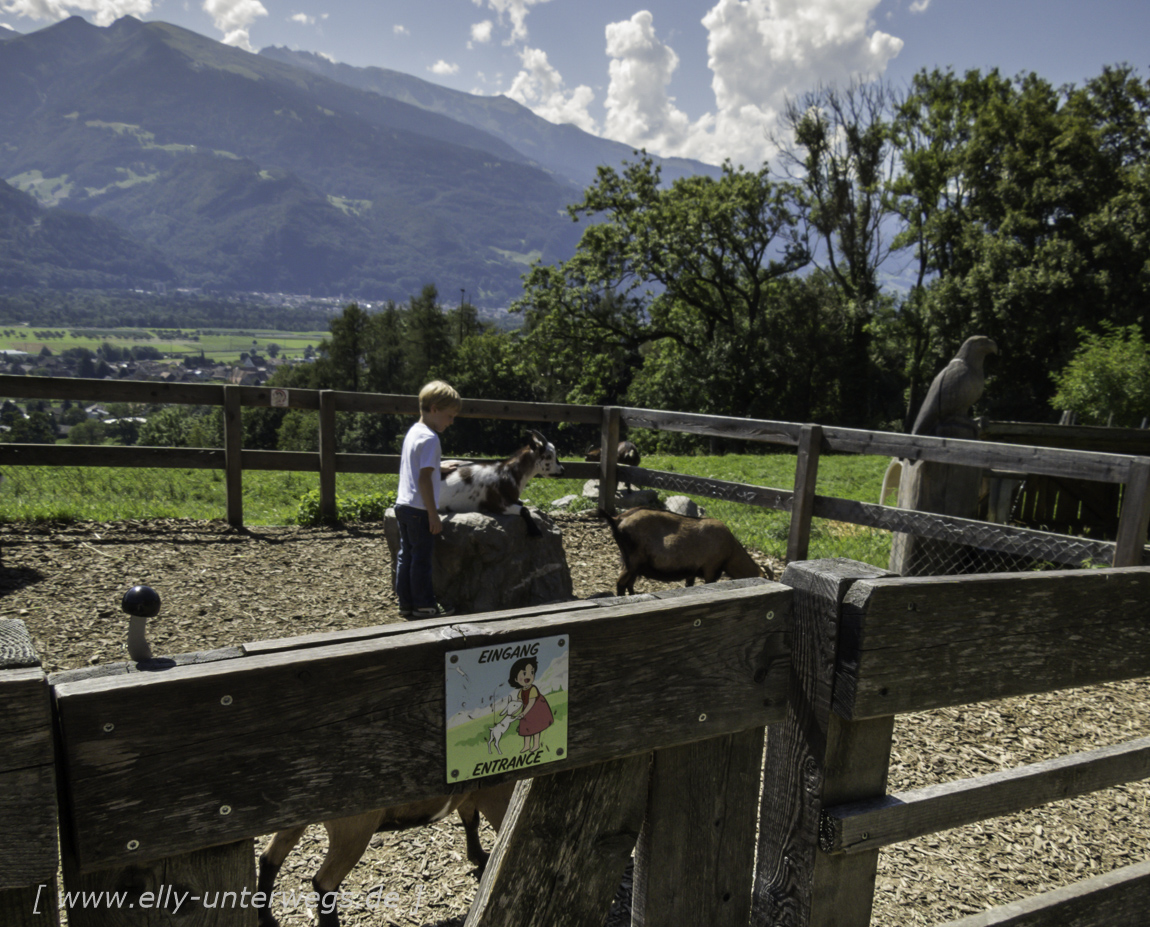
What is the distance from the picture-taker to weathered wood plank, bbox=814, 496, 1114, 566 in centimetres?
500

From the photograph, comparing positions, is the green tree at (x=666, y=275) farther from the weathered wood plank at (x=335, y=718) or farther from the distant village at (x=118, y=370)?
the distant village at (x=118, y=370)

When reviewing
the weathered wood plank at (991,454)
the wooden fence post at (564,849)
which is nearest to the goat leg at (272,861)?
the wooden fence post at (564,849)

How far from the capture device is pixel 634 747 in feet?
4.74

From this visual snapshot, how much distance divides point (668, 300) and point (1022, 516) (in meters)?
26.2

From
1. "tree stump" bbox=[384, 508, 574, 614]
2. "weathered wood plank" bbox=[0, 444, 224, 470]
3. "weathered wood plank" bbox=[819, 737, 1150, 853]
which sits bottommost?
"tree stump" bbox=[384, 508, 574, 614]

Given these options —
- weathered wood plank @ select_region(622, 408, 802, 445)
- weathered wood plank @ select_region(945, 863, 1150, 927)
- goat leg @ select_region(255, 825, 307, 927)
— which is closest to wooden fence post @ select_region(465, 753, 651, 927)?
weathered wood plank @ select_region(945, 863, 1150, 927)

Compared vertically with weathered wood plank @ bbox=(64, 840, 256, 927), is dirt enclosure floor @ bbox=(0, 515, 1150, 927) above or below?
below

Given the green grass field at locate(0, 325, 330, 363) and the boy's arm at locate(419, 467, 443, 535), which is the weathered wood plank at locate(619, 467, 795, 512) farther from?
the green grass field at locate(0, 325, 330, 363)

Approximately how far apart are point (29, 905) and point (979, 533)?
5883mm

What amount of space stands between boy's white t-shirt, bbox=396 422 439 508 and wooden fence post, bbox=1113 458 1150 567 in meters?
4.45

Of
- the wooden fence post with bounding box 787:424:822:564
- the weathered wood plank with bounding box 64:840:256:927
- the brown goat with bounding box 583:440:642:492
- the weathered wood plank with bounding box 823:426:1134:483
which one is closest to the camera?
the weathered wood plank with bounding box 64:840:256:927

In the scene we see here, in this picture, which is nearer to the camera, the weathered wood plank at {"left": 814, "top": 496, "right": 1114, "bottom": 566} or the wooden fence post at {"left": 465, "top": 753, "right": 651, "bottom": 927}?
the wooden fence post at {"left": 465, "top": 753, "right": 651, "bottom": 927}

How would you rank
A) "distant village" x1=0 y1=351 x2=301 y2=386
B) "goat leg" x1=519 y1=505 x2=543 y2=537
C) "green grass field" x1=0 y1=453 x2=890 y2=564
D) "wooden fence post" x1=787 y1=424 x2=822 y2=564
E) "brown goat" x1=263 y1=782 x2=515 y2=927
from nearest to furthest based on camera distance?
1. "brown goat" x1=263 y1=782 x2=515 y2=927
2. "goat leg" x1=519 y1=505 x2=543 y2=537
3. "wooden fence post" x1=787 y1=424 x2=822 y2=564
4. "green grass field" x1=0 y1=453 x2=890 y2=564
5. "distant village" x1=0 y1=351 x2=301 y2=386

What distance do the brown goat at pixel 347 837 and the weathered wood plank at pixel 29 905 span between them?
1.08 m
